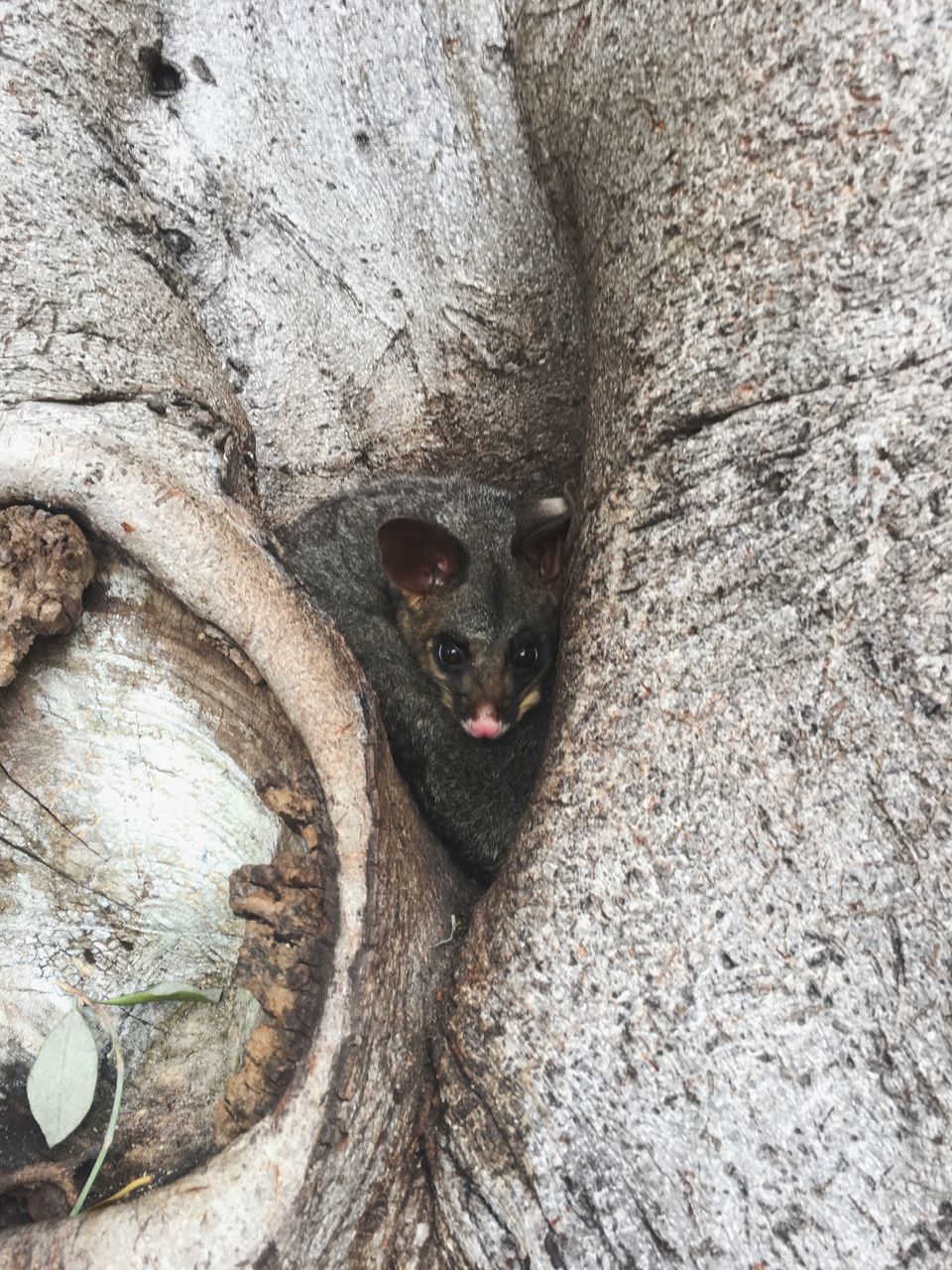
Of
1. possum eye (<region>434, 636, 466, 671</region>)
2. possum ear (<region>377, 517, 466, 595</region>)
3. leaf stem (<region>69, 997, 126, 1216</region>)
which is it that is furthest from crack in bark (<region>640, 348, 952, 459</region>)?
leaf stem (<region>69, 997, 126, 1216</region>)

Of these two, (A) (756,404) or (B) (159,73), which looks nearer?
(A) (756,404)

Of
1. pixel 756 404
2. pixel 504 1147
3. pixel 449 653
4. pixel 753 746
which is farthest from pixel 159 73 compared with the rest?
pixel 504 1147

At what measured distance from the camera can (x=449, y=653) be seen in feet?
11.7

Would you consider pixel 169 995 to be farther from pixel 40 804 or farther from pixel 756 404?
pixel 756 404

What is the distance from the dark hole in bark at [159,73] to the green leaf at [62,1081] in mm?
2650

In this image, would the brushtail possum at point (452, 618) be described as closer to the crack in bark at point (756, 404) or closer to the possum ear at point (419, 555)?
the possum ear at point (419, 555)

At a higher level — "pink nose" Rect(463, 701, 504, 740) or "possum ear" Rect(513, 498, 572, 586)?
"possum ear" Rect(513, 498, 572, 586)

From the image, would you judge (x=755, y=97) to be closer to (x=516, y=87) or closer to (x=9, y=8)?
(x=516, y=87)

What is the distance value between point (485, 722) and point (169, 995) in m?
1.32

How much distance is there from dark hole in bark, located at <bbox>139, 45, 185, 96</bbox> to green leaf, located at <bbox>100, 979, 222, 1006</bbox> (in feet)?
8.36

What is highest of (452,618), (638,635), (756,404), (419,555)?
(419,555)

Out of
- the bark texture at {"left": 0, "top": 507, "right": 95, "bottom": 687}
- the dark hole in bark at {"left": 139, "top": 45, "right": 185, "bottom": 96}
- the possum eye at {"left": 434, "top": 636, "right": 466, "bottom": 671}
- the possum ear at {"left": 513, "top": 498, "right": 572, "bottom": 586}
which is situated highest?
the dark hole in bark at {"left": 139, "top": 45, "right": 185, "bottom": 96}

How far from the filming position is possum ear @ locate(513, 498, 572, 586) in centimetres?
334

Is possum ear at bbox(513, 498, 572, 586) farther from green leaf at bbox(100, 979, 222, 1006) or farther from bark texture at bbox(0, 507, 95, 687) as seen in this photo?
green leaf at bbox(100, 979, 222, 1006)
